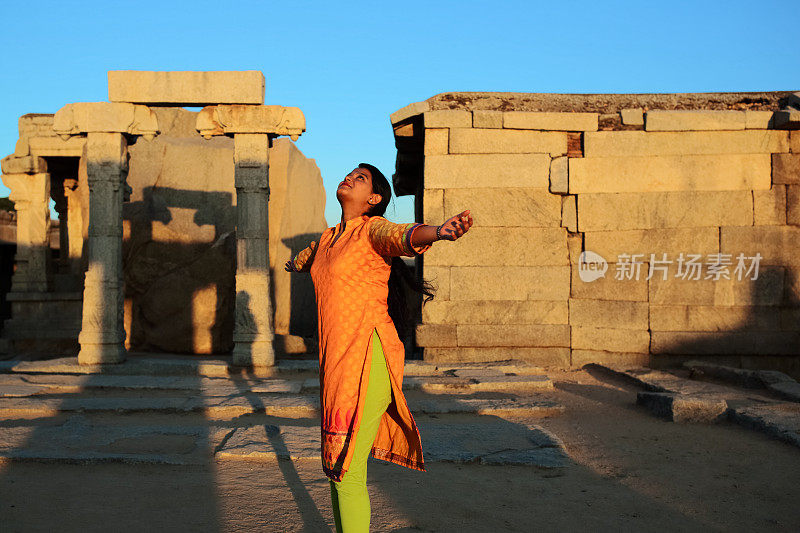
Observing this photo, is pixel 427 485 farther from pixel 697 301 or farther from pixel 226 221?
pixel 226 221

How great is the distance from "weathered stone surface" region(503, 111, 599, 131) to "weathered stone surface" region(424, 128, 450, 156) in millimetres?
832

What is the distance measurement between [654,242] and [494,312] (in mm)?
2379

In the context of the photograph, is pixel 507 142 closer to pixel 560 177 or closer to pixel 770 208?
pixel 560 177

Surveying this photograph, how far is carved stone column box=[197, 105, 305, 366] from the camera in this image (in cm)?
761

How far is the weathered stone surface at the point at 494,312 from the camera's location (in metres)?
8.26

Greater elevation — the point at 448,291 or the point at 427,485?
the point at 448,291

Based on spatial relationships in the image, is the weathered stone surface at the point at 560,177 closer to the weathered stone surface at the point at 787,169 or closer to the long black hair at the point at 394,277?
the weathered stone surface at the point at 787,169

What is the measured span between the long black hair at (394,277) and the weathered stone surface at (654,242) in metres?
6.05

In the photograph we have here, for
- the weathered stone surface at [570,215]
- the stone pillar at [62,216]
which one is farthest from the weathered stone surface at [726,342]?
the stone pillar at [62,216]

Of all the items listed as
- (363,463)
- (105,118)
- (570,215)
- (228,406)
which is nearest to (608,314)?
(570,215)

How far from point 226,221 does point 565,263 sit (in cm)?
890

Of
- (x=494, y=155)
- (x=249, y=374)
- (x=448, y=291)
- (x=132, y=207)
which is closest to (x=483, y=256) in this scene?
(x=448, y=291)

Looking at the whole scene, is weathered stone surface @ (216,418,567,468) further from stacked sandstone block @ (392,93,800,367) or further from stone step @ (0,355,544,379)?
stacked sandstone block @ (392,93,800,367)

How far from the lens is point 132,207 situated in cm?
1213
